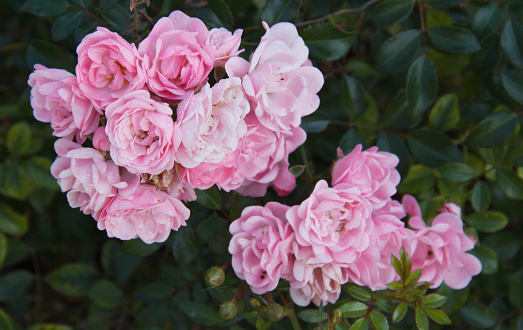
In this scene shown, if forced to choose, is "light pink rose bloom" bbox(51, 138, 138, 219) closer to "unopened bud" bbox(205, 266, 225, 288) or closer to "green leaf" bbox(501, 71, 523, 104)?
"unopened bud" bbox(205, 266, 225, 288)

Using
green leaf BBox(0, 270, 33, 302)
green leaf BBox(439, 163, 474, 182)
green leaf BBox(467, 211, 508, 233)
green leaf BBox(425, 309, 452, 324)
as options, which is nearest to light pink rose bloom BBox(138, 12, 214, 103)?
green leaf BBox(425, 309, 452, 324)

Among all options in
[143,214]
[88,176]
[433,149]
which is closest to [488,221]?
[433,149]

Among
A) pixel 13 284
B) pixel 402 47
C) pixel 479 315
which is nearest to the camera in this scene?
pixel 402 47

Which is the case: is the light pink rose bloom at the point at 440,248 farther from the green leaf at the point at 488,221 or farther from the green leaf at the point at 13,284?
the green leaf at the point at 13,284

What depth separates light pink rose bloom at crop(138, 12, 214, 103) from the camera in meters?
0.82

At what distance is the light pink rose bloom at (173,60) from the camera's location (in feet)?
2.70

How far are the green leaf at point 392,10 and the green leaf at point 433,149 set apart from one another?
0.33 m

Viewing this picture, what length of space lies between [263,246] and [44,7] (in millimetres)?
855

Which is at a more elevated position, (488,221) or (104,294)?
(488,221)

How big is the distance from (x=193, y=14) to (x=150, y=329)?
3.12 feet

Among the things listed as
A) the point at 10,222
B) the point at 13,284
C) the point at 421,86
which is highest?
the point at 421,86

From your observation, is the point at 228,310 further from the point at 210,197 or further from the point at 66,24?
the point at 66,24

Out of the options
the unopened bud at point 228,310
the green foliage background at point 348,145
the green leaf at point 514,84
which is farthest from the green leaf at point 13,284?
the green leaf at point 514,84

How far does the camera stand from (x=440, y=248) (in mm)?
1071
